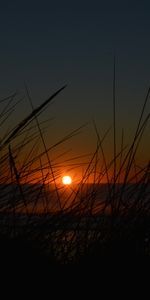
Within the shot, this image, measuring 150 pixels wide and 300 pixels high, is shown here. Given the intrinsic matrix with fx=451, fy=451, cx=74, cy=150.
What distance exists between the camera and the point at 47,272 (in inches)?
49.2

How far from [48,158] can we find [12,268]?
64 centimetres

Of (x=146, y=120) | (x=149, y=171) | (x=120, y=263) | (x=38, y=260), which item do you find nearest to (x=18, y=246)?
(x=38, y=260)

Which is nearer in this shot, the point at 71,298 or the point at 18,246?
the point at 71,298

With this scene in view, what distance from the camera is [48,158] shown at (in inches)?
68.2

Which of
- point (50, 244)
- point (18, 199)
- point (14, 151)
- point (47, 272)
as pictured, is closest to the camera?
point (47, 272)

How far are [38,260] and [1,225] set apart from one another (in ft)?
0.92

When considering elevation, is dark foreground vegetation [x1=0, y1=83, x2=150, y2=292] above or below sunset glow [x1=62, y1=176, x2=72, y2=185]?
below

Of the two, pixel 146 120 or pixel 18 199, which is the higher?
pixel 146 120

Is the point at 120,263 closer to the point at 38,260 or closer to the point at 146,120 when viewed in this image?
the point at 38,260

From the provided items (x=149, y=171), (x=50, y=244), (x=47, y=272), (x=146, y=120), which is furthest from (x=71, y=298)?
(x=146, y=120)

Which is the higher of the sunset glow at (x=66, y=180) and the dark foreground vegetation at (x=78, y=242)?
the sunset glow at (x=66, y=180)

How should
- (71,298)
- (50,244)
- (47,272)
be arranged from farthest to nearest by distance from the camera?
(50,244)
(47,272)
(71,298)

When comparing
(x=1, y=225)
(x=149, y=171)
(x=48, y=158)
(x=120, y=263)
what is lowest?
(x=120, y=263)

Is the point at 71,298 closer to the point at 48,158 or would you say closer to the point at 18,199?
the point at 18,199
